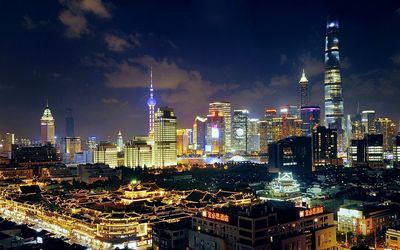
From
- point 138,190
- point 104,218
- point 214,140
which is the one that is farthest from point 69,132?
point 104,218

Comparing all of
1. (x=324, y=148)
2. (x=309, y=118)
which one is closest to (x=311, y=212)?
(x=324, y=148)

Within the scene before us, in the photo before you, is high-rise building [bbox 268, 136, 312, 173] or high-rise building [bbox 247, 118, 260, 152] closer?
high-rise building [bbox 268, 136, 312, 173]

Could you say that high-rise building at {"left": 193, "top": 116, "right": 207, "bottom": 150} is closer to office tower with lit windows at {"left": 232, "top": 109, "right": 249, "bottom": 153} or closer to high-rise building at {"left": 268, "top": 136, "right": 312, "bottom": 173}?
office tower with lit windows at {"left": 232, "top": 109, "right": 249, "bottom": 153}

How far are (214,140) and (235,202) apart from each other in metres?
85.9

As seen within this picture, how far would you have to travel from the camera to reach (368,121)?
106 m

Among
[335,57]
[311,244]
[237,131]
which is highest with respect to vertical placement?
[335,57]

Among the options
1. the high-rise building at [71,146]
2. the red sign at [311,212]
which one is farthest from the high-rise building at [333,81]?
the red sign at [311,212]

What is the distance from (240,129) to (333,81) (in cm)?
3233

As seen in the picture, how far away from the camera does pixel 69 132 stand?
120562 millimetres

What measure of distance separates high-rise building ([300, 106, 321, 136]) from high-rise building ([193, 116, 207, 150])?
3482cm

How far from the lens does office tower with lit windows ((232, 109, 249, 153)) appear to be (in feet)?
392

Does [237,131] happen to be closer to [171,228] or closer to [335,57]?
[335,57]

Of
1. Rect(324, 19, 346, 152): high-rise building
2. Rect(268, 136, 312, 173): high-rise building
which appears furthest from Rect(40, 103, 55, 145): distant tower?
Rect(324, 19, 346, 152): high-rise building

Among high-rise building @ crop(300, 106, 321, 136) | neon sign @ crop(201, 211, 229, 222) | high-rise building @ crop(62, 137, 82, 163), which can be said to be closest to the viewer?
neon sign @ crop(201, 211, 229, 222)
